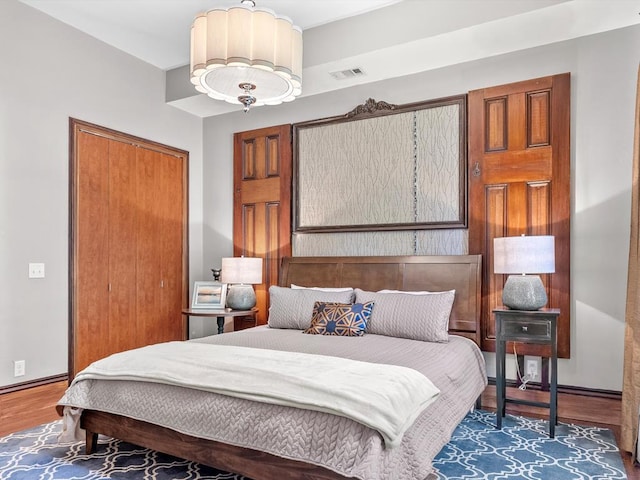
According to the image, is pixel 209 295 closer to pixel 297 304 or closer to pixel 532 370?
pixel 297 304

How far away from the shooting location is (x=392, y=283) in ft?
12.9

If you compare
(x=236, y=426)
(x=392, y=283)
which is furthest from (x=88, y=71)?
(x=236, y=426)

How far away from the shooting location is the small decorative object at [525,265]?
10.1ft

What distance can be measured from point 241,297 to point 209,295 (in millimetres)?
392

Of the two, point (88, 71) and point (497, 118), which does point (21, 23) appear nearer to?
point (88, 71)

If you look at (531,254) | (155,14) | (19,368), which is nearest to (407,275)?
(531,254)

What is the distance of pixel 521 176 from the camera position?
3.59 metres

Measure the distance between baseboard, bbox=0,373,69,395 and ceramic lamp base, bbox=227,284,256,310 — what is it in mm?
1479

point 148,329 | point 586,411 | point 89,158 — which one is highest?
point 89,158

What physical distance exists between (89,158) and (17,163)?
628mm

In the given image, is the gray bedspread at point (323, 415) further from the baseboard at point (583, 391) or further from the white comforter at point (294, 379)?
the baseboard at point (583, 391)

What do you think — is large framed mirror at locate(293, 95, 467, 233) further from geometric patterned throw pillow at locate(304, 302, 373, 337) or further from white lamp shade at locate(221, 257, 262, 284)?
geometric patterned throw pillow at locate(304, 302, 373, 337)

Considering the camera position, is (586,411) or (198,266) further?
(198,266)

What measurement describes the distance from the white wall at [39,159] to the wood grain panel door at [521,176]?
10.7 ft
